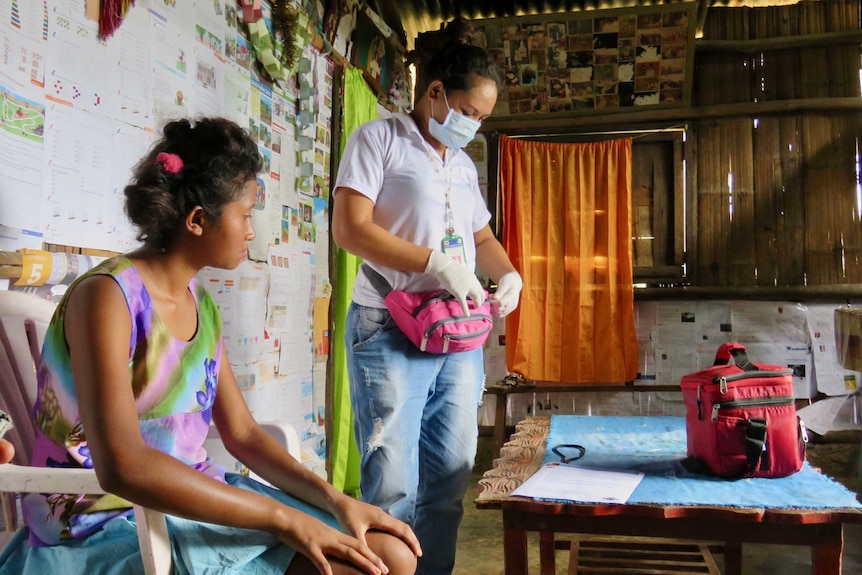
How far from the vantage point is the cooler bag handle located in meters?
1.62

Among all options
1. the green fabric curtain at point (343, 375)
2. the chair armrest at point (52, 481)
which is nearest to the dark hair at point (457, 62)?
the chair armrest at point (52, 481)

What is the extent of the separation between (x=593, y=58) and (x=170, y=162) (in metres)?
3.26

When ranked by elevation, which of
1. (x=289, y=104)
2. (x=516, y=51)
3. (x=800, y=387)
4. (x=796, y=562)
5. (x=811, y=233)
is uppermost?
(x=516, y=51)

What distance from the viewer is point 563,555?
102 inches

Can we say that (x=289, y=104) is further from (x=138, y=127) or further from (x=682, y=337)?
(x=682, y=337)

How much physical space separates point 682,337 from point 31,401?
134 inches

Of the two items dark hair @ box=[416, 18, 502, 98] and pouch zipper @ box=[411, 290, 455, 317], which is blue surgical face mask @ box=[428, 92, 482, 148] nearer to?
dark hair @ box=[416, 18, 502, 98]

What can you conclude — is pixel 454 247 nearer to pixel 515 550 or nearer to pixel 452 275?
pixel 452 275

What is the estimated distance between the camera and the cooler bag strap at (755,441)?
4.94 ft

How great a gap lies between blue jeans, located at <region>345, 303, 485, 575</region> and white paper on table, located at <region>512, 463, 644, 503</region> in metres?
0.25

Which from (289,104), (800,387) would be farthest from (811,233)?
(289,104)

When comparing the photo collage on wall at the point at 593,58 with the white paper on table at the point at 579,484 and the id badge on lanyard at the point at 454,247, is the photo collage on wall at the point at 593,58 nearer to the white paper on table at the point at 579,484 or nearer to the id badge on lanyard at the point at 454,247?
the id badge on lanyard at the point at 454,247

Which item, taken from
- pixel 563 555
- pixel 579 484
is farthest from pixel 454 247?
pixel 563 555

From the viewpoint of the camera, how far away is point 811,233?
377cm
